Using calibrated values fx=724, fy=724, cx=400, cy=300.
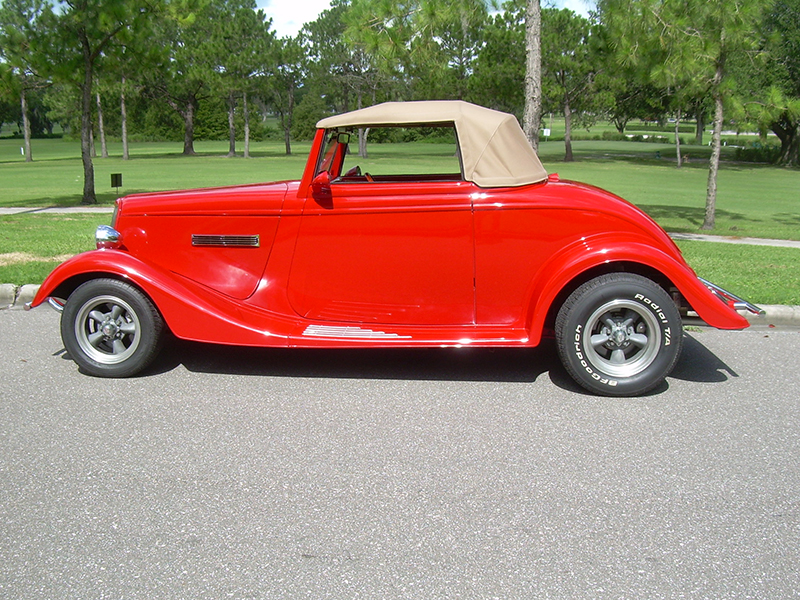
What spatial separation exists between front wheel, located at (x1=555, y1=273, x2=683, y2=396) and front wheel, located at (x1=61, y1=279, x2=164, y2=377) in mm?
2718

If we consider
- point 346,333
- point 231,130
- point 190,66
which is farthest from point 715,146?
point 190,66

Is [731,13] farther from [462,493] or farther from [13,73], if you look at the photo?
[13,73]

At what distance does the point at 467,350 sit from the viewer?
→ 227 inches

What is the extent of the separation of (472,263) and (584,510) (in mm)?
1909

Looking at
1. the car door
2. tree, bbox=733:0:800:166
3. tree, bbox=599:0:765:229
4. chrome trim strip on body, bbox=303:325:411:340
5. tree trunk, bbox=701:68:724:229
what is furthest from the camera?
tree, bbox=733:0:800:166

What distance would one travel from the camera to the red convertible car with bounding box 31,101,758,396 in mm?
4609

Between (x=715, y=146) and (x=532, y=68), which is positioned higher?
A: (x=532, y=68)

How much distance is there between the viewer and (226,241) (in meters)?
4.91

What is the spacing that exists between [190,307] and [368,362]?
135 cm

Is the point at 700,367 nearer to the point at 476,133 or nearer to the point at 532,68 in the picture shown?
the point at 476,133

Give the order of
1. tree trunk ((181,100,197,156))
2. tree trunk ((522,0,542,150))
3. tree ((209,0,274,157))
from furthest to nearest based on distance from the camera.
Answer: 1. tree trunk ((181,100,197,156))
2. tree ((209,0,274,157))
3. tree trunk ((522,0,542,150))

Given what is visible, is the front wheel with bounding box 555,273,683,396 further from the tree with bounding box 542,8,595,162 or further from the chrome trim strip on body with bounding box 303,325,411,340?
the tree with bounding box 542,8,595,162

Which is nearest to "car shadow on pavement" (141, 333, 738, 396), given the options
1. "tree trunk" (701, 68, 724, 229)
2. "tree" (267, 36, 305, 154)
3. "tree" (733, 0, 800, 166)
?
"tree trunk" (701, 68, 724, 229)

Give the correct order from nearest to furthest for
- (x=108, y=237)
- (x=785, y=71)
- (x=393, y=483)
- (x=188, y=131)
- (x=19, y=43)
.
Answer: (x=393, y=483) → (x=108, y=237) → (x=19, y=43) → (x=785, y=71) → (x=188, y=131)
